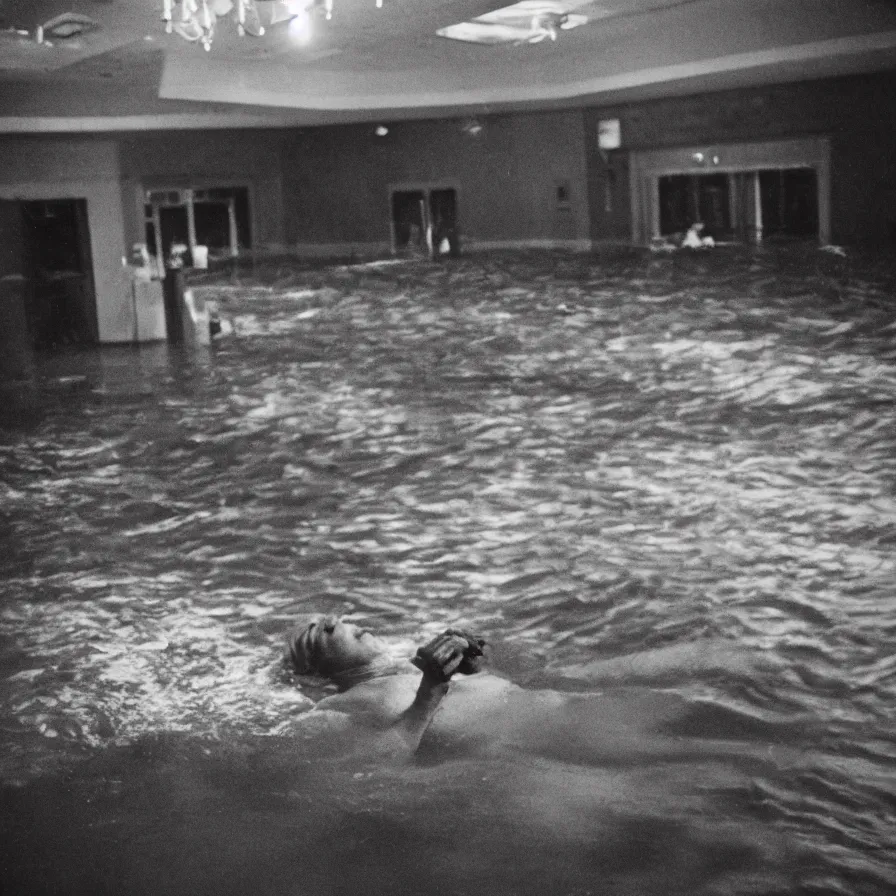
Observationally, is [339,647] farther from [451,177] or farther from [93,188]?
[451,177]

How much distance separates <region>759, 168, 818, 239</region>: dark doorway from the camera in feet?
45.7

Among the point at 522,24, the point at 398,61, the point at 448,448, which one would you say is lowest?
the point at 448,448

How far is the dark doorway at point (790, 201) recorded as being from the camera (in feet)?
45.7

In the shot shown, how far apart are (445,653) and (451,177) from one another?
14.8 meters

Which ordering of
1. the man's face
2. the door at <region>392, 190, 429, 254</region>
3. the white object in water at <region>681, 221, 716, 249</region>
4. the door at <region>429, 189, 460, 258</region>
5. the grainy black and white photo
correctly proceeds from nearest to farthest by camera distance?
1. the grainy black and white photo
2. the man's face
3. the white object in water at <region>681, 221, 716, 249</region>
4. the door at <region>429, 189, 460, 258</region>
5. the door at <region>392, 190, 429, 254</region>

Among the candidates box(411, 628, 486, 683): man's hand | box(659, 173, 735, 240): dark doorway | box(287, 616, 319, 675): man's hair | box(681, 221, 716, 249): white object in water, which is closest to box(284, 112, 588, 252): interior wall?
box(659, 173, 735, 240): dark doorway

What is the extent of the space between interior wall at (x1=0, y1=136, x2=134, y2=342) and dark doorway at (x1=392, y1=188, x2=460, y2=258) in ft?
19.0

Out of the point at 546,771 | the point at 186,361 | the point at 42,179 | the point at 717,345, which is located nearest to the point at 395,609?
the point at 546,771

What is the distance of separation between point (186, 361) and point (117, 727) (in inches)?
325

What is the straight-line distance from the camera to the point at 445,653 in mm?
4164

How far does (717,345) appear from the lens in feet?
37.6

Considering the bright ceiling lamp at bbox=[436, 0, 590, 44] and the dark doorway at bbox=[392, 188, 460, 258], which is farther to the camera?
the dark doorway at bbox=[392, 188, 460, 258]

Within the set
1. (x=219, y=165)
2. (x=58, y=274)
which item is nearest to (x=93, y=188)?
(x=58, y=274)

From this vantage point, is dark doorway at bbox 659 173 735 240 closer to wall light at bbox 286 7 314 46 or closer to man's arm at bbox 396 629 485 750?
wall light at bbox 286 7 314 46
